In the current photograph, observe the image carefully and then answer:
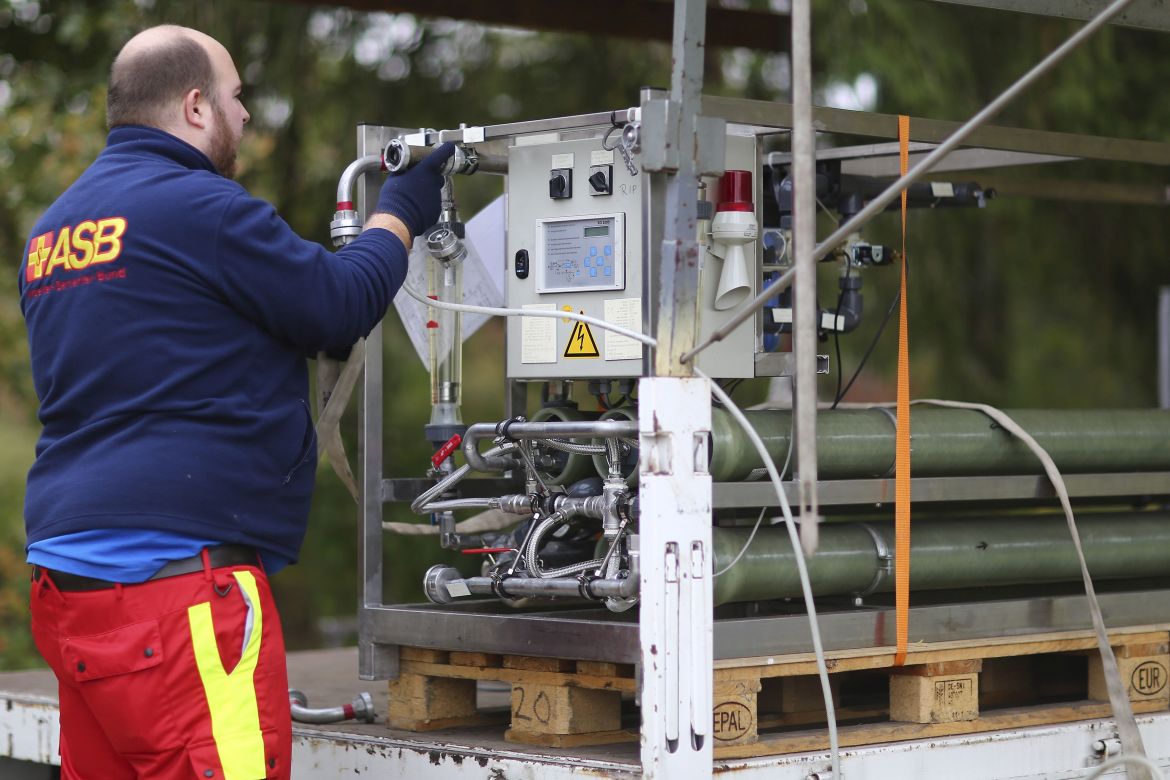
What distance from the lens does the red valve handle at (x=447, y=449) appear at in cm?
439

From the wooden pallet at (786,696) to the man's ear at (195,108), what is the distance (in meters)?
1.53

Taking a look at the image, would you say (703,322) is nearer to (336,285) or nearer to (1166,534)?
(336,285)

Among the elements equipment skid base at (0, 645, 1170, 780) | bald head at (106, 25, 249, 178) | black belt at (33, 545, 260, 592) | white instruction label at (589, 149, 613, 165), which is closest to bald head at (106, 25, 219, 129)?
bald head at (106, 25, 249, 178)

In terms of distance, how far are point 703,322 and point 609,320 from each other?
247 mm

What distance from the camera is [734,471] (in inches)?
154

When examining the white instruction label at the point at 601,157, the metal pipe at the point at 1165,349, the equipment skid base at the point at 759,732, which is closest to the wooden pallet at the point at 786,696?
the equipment skid base at the point at 759,732

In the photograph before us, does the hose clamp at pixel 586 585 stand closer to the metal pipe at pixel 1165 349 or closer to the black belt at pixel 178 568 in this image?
the black belt at pixel 178 568

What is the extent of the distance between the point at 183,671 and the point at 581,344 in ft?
4.48

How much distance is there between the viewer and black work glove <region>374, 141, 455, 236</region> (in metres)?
3.88

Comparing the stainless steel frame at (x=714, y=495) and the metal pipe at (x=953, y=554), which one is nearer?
the stainless steel frame at (x=714, y=495)

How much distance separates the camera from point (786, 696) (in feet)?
14.5

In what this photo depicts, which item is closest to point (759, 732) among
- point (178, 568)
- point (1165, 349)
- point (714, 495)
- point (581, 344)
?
point (714, 495)

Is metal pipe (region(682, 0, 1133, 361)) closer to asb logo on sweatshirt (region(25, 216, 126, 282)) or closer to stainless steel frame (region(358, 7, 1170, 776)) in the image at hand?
stainless steel frame (region(358, 7, 1170, 776))

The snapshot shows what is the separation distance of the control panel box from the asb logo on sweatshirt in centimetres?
112
